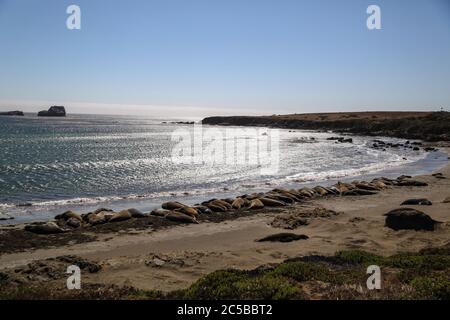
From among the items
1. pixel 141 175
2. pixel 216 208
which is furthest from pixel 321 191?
pixel 141 175

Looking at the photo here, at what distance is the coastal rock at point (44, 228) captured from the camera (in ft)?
55.1

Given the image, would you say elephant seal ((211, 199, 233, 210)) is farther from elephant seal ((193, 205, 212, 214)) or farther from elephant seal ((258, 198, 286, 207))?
elephant seal ((258, 198, 286, 207))

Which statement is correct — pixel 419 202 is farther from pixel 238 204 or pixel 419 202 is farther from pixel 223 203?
pixel 223 203

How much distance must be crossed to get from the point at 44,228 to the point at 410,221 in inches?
610

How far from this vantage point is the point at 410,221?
16.5 m

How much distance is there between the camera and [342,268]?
10531 mm

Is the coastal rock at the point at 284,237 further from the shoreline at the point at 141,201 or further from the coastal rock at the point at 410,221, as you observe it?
the shoreline at the point at 141,201

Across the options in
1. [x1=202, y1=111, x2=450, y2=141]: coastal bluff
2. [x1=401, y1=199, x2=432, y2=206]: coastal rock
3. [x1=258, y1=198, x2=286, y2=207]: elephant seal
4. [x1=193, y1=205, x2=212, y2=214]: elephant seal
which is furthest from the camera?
[x1=202, y1=111, x2=450, y2=141]: coastal bluff

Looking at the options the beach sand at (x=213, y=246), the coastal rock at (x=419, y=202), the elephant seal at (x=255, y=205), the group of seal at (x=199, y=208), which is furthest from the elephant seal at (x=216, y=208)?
the coastal rock at (x=419, y=202)

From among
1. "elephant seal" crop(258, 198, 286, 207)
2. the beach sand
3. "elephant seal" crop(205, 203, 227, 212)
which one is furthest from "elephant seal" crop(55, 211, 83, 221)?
"elephant seal" crop(258, 198, 286, 207)

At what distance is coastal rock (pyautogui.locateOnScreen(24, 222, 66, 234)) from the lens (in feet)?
55.1

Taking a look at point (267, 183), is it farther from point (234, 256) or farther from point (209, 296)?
point (209, 296)

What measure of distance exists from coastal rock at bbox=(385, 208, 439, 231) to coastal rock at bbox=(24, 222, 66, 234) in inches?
563

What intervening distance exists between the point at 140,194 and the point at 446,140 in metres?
65.3
